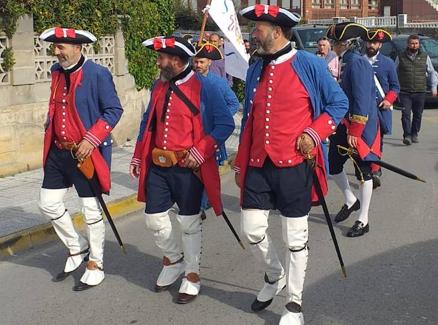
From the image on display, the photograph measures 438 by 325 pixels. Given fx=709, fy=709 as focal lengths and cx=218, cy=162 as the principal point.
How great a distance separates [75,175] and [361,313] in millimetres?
2217

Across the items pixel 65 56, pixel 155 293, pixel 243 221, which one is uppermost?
pixel 65 56

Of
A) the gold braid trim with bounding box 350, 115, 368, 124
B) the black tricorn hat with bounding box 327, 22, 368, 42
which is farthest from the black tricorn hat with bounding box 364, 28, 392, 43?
the gold braid trim with bounding box 350, 115, 368, 124

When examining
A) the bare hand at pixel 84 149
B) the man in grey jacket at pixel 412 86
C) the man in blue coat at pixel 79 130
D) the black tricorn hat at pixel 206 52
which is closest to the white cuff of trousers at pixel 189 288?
the man in blue coat at pixel 79 130

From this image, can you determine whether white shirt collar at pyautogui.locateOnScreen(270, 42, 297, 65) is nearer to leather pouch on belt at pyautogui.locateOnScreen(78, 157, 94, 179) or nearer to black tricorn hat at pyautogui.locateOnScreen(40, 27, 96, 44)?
Answer: black tricorn hat at pyautogui.locateOnScreen(40, 27, 96, 44)

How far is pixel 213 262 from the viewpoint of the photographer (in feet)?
18.7

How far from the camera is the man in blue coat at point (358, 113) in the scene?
6129mm

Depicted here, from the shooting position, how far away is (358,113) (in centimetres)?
608

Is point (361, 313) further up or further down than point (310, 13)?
further down

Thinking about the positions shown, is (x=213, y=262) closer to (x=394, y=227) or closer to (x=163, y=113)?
(x=163, y=113)

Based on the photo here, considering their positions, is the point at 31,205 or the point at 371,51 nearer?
the point at 31,205

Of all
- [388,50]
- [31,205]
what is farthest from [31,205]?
[388,50]

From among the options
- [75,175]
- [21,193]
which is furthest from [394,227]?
[21,193]

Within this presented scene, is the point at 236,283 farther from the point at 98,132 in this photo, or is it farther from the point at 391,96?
the point at 391,96

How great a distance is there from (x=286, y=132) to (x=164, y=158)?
0.96 m
